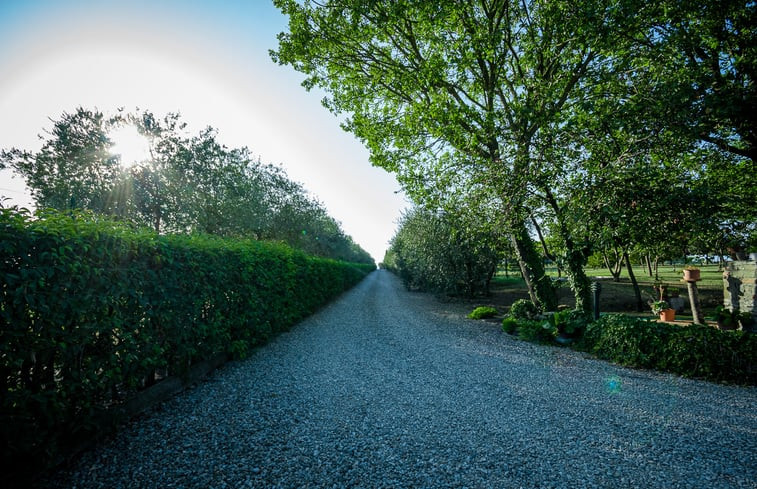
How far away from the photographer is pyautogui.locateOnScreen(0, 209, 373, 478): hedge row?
2.25 m

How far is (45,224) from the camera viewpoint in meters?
2.60

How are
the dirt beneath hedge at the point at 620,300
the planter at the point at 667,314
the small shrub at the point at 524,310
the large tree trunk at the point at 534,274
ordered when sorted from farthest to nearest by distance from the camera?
the dirt beneath hedge at the point at 620,300
the small shrub at the point at 524,310
the large tree trunk at the point at 534,274
the planter at the point at 667,314

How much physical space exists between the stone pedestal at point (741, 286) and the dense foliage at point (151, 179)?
18.7 m

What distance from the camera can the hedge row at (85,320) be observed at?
2246 mm

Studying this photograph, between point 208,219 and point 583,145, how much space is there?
18.9m

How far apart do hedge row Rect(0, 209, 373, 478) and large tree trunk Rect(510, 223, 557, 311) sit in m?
8.83

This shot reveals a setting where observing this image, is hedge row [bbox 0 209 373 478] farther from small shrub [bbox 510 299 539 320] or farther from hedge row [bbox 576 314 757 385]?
small shrub [bbox 510 299 539 320]

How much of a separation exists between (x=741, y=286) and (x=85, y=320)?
12608mm

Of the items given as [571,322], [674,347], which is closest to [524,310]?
[571,322]

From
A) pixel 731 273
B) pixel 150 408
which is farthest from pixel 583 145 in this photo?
pixel 150 408

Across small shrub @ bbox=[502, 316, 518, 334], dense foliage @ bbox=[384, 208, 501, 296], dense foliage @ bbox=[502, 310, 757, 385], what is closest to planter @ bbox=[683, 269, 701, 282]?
dense foliage @ bbox=[502, 310, 757, 385]

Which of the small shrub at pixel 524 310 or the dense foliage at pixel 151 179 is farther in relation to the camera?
the dense foliage at pixel 151 179

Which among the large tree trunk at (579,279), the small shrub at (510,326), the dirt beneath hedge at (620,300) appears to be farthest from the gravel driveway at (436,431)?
the dirt beneath hedge at (620,300)

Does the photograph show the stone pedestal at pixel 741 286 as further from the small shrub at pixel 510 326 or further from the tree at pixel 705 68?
the small shrub at pixel 510 326
